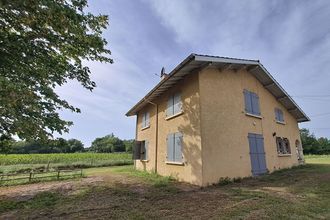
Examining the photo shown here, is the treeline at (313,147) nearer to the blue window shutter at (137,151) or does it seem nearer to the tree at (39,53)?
the blue window shutter at (137,151)

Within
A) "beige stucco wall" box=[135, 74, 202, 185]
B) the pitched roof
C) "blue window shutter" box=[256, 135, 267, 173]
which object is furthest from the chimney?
"blue window shutter" box=[256, 135, 267, 173]

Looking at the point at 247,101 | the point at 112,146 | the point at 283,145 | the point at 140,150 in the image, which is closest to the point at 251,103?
the point at 247,101

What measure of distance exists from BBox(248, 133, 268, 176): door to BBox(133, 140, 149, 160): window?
6.83 meters

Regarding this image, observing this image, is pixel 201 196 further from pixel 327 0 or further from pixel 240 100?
pixel 327 0

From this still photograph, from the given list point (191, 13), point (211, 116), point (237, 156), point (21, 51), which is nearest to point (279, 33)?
point (191, 13)

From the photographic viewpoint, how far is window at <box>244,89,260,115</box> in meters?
11.1

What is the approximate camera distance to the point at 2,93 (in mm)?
4273

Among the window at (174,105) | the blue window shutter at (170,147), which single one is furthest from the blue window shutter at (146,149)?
the window at (174,105)

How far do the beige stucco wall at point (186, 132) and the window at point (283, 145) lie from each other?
312 inches

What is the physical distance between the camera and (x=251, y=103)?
37.6 feet

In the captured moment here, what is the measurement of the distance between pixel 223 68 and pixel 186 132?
12.6ft

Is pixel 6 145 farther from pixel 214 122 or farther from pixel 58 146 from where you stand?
pixel 214 122

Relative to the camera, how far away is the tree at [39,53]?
491 cm

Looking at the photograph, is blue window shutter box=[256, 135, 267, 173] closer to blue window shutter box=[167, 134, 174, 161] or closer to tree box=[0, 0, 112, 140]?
blue window shutter box=[167, 134, 174, 161]
